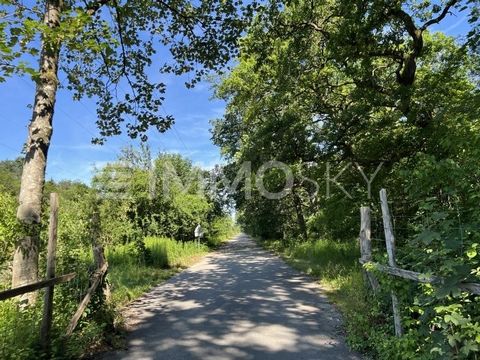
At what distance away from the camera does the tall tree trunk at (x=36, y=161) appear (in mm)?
6395

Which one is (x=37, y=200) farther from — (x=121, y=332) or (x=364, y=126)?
(x=364, y=126)

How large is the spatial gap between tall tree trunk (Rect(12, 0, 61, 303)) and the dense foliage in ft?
17.1

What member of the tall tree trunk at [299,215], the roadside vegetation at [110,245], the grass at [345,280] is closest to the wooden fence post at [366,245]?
the grass at [345,280]

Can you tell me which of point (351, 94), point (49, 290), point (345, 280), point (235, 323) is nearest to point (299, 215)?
point (351, 94)

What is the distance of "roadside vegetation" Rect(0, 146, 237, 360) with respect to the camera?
18.3 ft

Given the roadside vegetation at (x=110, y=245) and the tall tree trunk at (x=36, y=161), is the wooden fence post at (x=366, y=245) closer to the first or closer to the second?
the roadside vegetation at (x=110, y=245)

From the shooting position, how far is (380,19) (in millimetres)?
9656

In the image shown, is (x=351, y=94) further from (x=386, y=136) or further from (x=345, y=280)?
(x=345, y=280)

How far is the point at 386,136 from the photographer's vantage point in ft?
47.1

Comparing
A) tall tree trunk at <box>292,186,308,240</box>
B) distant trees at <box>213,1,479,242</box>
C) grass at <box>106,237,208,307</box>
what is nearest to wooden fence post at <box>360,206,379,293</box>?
distant trees at <box>213,1,479,242</box>

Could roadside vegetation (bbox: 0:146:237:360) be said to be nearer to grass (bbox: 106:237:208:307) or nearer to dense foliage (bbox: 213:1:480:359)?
grass (bbox: 106:237:208:307)

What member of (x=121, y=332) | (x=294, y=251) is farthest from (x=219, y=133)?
(x=121, y=332)

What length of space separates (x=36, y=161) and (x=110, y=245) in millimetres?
7806

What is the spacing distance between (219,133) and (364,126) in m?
18.8
